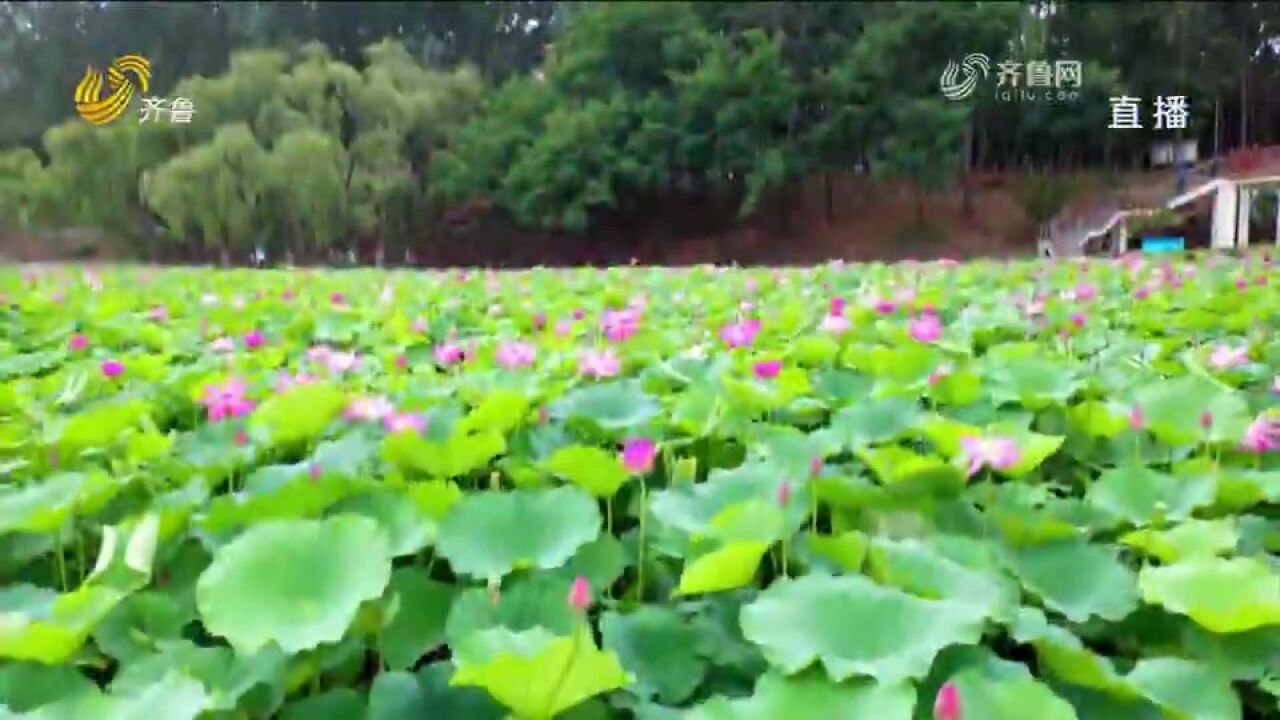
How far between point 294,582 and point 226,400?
1.94 ft

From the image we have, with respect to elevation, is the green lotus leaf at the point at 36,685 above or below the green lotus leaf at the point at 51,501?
below

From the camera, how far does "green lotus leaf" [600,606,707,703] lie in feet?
2.03

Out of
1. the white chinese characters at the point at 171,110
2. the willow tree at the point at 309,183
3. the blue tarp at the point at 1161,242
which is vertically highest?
the white chinese characters at the point at 171,110

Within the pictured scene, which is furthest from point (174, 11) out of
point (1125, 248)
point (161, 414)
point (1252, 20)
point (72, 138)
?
point (161, 414)

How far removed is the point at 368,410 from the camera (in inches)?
42.2

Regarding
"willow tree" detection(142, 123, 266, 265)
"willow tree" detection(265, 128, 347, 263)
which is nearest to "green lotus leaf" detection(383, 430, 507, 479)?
"willow tree" detection(265, 128, 347, 263)

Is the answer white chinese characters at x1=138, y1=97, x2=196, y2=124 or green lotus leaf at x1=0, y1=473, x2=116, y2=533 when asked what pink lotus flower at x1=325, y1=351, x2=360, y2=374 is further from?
white chinese characters at x1=138, y1=97, x2=196, y2=124

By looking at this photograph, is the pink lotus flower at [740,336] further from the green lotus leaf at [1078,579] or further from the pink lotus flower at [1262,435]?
the green lotus leaf at [1078,579]

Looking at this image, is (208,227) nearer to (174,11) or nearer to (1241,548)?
(174,11)

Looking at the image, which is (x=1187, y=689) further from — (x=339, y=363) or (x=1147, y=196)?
(x=1147, y=196)

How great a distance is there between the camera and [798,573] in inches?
28.8

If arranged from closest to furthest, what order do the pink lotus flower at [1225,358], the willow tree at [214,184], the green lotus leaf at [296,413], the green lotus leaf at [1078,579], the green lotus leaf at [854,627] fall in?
the green lotus leaf at [854,627]
the green lotus leaf at [1078,579]
the green lotus leaf at [296,413]
the pink lotus flower at [1225,358]
the willow tree at [214,184]

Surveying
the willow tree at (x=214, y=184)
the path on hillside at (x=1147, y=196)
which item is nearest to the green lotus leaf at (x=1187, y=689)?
the willow tree at (x=214, y=184)

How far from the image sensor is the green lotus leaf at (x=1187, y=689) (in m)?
0.58
